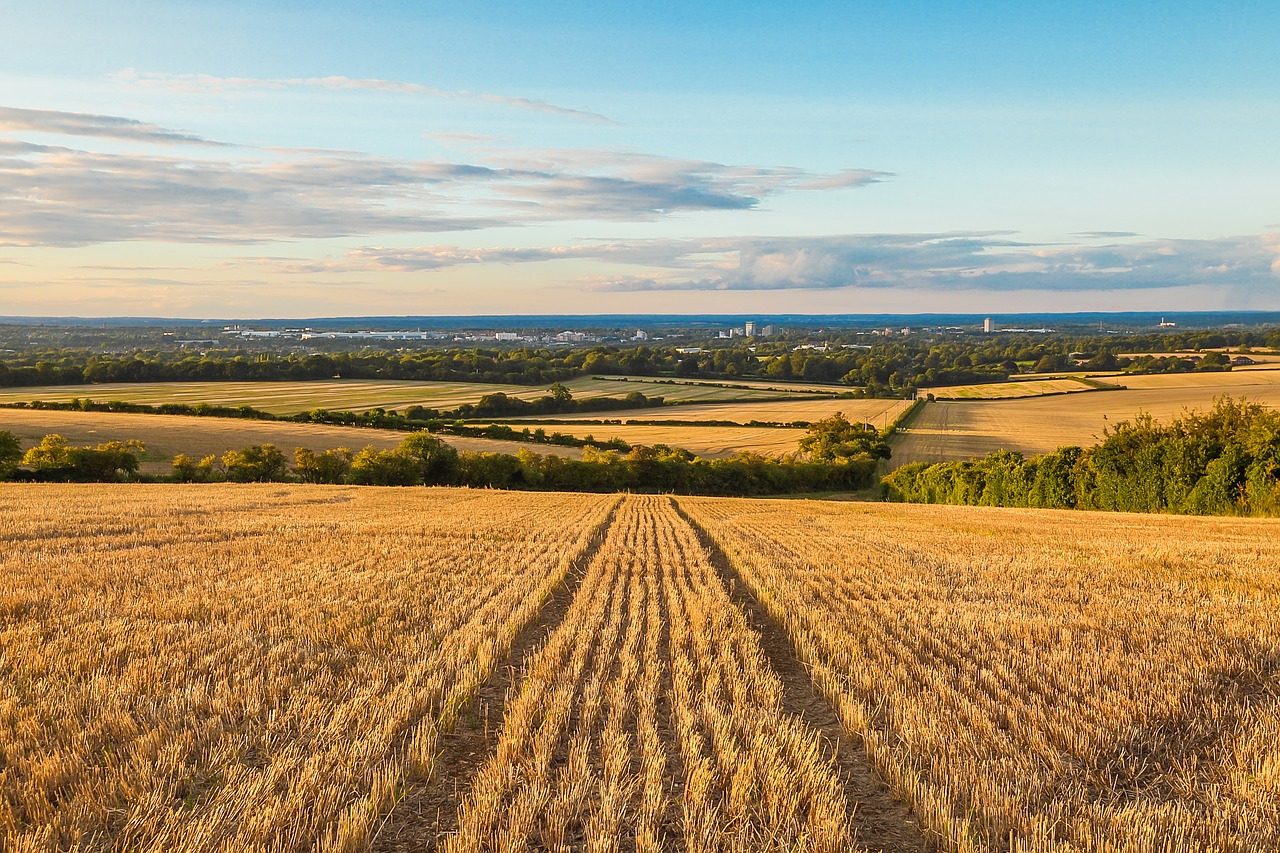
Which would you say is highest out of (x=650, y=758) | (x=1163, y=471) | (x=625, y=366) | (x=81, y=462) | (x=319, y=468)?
(x=625, y=366)

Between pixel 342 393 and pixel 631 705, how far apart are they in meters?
101

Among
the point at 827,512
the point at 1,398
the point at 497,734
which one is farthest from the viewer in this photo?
the point at 1,398

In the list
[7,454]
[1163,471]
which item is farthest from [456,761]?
[7,454]

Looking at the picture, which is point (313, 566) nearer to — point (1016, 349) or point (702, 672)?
point (702, 672)

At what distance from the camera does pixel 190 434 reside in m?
63.6

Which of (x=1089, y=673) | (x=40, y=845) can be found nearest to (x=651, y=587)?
(x=1089, y=673)

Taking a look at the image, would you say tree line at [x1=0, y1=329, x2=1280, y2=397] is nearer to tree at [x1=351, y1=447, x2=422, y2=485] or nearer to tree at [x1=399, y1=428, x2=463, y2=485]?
tree at [x1=399, y1=428, x2=463, y2=485]

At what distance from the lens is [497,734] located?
685cm

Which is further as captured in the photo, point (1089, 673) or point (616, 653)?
point (616, 653)

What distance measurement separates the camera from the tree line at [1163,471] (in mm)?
→ 31672

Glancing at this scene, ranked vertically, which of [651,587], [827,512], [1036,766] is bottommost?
[827,512]

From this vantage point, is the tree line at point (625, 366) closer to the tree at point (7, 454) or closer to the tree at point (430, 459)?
the tree at point (430, 459)

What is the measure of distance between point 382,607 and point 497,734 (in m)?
5.14

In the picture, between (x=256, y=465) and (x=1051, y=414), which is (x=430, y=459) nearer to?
(x=256, y=465)
